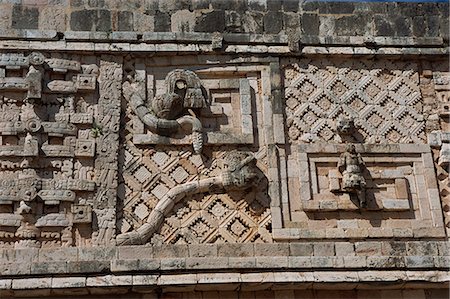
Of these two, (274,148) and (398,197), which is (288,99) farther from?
(398,197)

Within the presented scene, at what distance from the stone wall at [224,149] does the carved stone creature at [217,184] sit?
0.02 m

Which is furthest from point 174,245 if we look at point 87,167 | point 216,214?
point 87,167

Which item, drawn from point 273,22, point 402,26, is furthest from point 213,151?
point 402,26

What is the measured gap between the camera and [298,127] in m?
8.74

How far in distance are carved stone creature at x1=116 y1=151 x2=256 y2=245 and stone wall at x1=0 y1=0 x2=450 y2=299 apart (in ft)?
0.06

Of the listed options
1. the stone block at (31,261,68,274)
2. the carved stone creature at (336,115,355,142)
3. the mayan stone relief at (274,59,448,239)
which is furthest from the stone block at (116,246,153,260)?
the carved stone creature at (336,115,355,142)

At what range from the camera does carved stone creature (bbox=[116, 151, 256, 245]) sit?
805 cm

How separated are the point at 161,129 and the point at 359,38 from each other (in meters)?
2.94

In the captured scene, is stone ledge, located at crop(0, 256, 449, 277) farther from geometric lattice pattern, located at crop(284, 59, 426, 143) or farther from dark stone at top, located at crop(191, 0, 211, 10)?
dark stone at top, located at crop(191, 0, 211, 10)

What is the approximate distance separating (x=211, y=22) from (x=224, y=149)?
5.89 feet

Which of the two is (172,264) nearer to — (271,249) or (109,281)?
(109,281)

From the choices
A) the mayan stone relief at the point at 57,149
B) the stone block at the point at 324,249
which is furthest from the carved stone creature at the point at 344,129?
the mayan stone relief at the point at 57,149

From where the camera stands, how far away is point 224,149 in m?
8.52

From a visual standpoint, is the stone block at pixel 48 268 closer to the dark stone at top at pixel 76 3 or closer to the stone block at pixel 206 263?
the stone block at pixel 206 263
